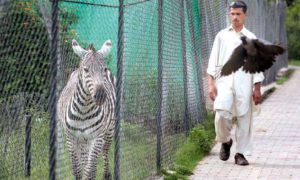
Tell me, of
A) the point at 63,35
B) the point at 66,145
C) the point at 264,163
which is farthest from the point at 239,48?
the point at 63,35

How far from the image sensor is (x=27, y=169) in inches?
275

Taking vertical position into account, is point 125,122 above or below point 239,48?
below

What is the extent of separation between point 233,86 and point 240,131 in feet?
2.12

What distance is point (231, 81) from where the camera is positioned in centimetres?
979

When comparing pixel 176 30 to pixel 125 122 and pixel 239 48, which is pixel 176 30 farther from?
pixel 125 122

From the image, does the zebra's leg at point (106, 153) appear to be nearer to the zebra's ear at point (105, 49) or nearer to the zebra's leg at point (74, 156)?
the zebra's leg at point (74, 156)

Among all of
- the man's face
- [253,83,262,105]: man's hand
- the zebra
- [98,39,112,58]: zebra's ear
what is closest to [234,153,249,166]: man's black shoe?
[253,83,262,105]: man's hand

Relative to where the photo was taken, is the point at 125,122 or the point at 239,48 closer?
the point at 125,122

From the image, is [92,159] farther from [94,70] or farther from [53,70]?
[53,70]

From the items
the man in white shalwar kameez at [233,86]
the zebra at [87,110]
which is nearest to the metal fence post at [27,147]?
the zebra at [87,110]

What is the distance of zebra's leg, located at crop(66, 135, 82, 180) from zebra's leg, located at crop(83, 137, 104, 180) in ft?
0.40

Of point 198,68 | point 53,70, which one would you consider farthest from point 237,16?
point 53,70

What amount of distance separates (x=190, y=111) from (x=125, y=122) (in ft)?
12.5

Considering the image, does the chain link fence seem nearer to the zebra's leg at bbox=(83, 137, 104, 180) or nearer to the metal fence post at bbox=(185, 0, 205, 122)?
the metal fence post at bbox=(185, 0, 205, 122)
